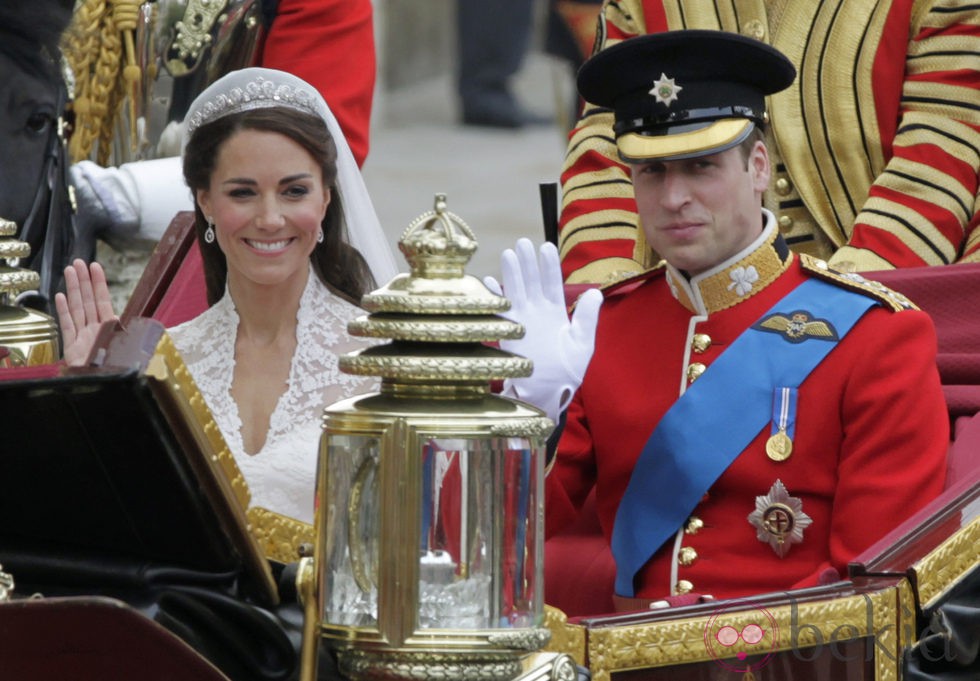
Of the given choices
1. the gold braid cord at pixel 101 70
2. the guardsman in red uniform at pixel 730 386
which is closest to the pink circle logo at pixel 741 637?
the guardsman in red uniform at pixel 730 386

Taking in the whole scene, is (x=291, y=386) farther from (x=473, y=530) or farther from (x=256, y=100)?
(x=473, y=530)

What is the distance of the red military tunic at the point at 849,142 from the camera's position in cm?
384

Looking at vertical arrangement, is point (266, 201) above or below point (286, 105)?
below

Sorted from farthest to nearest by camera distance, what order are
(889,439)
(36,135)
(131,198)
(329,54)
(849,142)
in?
(329,54), (131,198), (849,142), (36,135), (889,439)

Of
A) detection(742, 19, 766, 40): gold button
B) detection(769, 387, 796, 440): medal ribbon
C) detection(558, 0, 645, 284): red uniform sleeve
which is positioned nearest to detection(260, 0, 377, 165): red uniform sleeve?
detection(558, 0, 645, 284): red uniform sleeve

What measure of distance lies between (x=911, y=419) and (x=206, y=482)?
1.22m

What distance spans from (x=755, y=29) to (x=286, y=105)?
1.09 m

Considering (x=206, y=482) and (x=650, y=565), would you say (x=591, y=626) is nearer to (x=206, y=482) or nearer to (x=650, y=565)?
(x=206, y=482)

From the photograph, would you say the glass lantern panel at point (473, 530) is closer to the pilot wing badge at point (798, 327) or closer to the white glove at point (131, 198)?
the pilot wing badge at point (798, 327)

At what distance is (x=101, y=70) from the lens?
4902mm

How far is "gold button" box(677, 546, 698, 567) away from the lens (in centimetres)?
315

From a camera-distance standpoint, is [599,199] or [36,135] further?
[599,199]

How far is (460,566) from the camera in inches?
79.8

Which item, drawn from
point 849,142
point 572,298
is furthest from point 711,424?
point 849,142
